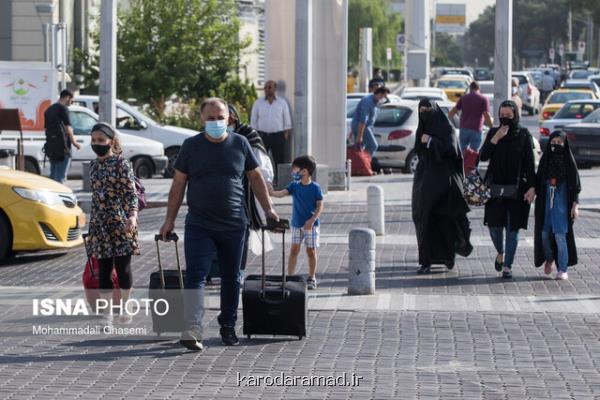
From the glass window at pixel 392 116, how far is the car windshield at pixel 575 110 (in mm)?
7940

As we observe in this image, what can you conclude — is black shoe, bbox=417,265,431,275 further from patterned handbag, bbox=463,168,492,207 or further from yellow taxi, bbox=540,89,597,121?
yellow taxi, bbox=540,89,597,121

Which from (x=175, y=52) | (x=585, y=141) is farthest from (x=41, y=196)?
(x=175, y=52)

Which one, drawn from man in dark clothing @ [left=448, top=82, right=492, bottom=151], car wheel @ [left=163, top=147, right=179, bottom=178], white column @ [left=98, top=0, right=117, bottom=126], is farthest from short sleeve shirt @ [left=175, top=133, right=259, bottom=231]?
car wheel @ [left=163, top=147, right=179, bottom=178]

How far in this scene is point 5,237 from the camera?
1508 centimetres

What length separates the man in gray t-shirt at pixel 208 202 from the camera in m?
10.2

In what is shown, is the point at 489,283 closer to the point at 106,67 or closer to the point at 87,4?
the point at 106,67

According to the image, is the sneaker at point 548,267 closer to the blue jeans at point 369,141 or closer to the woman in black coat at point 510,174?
the woman in black coat at point 510,174

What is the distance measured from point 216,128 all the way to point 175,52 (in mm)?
28530

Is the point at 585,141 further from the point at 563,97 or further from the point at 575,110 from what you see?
the point at 563,97

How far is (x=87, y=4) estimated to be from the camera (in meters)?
45.9

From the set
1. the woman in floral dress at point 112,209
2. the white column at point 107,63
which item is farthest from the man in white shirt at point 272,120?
the woman in floral dress at point 112,209

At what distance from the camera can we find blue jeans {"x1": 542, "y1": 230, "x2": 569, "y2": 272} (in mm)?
14398

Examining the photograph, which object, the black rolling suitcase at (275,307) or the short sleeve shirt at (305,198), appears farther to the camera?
the short sleeve shirt at (305,198)

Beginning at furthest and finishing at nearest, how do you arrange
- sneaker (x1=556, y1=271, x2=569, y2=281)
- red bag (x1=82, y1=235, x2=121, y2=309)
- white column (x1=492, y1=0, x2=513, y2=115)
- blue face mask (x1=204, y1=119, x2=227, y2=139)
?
white column (x1=492, y1=0, x2=513, y2=115)
sneaker (x1=556, y1=271, x2=569, y2=281)
red bag (x1=82, y1=235, x2=121, y2=309)
blue face mask (x1=204, y1=119, x2=227, y2=139)
